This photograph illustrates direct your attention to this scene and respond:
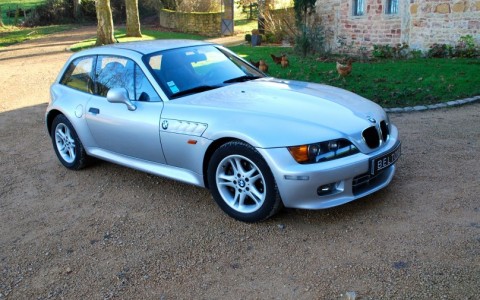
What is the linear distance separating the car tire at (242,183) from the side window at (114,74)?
4.44 ft

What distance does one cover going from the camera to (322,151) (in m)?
3.91

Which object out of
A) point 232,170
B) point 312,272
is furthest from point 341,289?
point 232,170

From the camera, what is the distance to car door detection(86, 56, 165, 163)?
4.74m

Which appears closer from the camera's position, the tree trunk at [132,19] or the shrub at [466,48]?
the shrub at [466,48]

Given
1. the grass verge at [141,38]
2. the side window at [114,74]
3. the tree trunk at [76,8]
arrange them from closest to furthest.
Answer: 1. the side window at [114,74]
2. the grass verge at [141,38]
3. the tree trunk at [76,8]

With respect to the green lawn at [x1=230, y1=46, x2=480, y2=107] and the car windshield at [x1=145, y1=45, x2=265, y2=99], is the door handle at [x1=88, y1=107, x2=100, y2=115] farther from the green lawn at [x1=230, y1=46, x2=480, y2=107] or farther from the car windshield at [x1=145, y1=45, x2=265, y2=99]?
the green lawn at [x1=230, y1=46, x2=480, y2=107]

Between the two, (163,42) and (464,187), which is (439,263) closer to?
(464,187)

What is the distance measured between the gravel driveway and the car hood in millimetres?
799

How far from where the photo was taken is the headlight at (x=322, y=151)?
385cm

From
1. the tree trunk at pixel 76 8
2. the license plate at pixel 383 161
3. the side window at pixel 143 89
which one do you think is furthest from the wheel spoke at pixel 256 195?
the tree trunk at pixel 76 8

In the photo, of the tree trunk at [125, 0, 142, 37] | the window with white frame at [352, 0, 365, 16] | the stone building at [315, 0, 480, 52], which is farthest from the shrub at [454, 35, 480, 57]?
the tree trunk at [125, 0, 142, 37]

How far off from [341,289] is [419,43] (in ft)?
40.2

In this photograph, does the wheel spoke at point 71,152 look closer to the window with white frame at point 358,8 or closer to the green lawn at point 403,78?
the green lawn at point 403,78

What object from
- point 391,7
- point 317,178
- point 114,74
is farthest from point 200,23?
point 317,178
